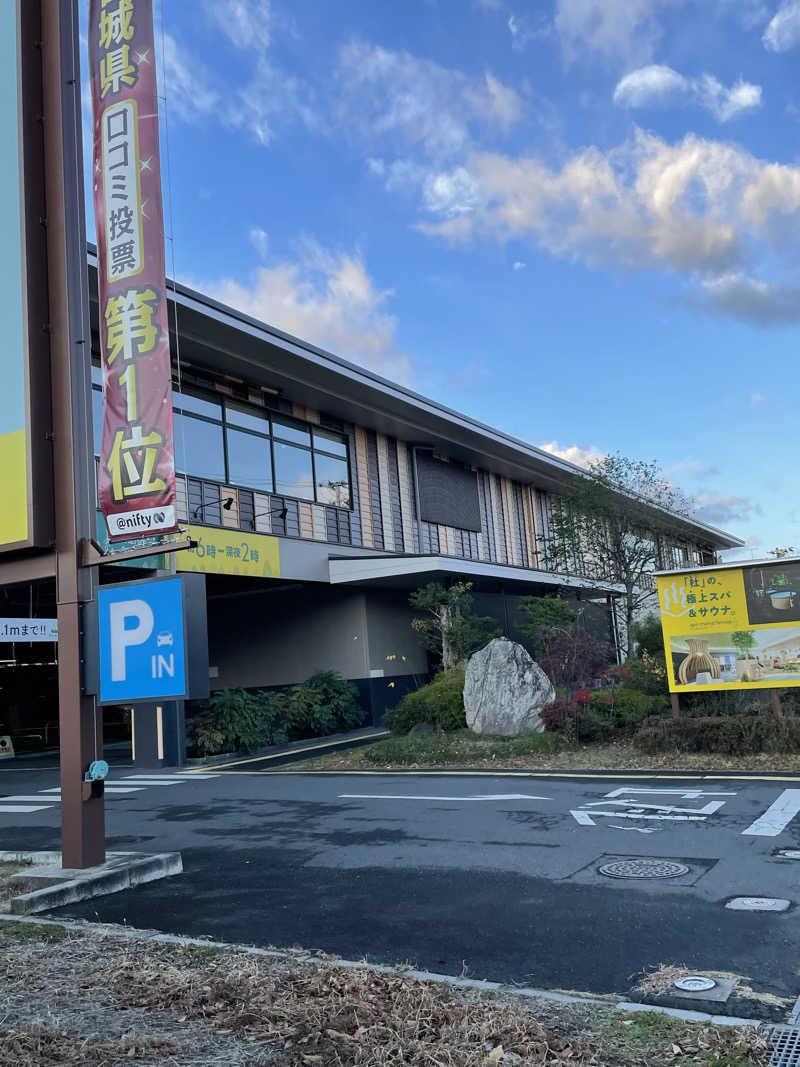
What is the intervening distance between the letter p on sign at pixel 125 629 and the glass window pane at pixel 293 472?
1578cm

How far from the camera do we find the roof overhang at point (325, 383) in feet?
62.7

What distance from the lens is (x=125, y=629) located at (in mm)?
7836

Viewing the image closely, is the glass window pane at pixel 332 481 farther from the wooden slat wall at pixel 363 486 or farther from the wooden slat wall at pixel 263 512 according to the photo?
the wooden slat wall at pixel 263 512

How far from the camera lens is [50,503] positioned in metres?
8.46

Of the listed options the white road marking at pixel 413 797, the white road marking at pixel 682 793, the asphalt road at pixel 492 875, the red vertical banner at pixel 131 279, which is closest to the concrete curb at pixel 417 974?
the asphalt road at pixel 492 875

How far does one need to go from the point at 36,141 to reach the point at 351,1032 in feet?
28.6

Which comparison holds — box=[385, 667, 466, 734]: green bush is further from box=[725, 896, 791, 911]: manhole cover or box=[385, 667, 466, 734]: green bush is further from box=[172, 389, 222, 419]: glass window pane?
box=[725, 896, 791, 911]: manhole cover

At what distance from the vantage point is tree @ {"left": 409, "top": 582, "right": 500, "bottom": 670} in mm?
23266

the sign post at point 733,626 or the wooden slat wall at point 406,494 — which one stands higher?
the wooden slat wall at point 406,494

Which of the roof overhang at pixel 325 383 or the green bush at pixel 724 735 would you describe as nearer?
the green bush at pixel 724 735

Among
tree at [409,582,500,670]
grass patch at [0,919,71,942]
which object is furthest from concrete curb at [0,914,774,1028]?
tree at [409,582,500,670]

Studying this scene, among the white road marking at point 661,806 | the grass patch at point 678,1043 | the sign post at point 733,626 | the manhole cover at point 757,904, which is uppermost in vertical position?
the sign post at point 733,626

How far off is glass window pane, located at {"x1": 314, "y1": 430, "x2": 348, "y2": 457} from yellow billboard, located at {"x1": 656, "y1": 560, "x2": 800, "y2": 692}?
13.1 metres

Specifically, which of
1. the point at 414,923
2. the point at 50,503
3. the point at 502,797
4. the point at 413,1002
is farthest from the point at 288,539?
the point at 413,1002
